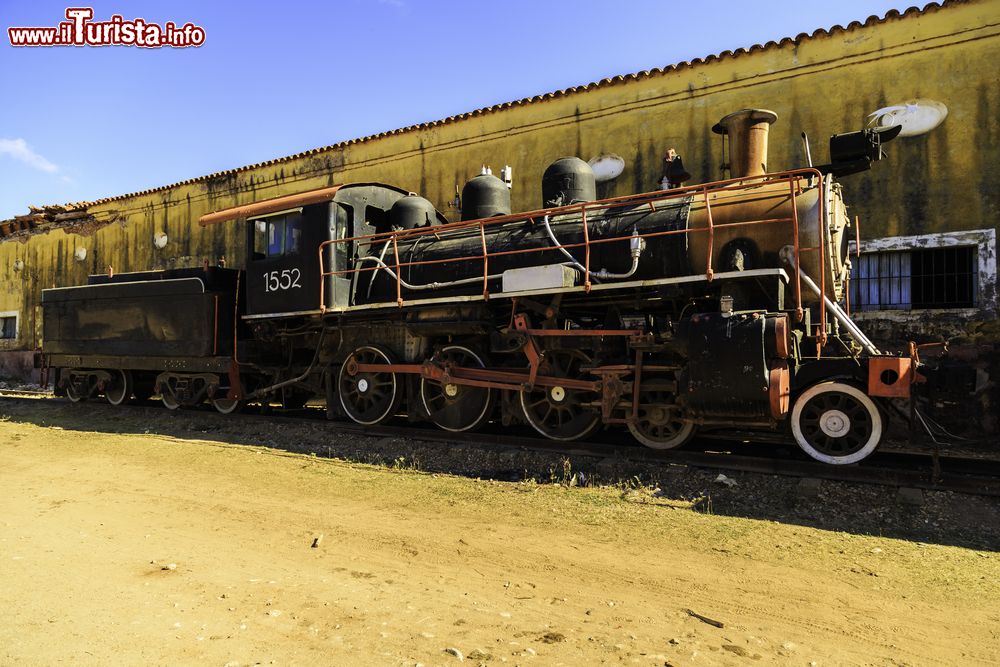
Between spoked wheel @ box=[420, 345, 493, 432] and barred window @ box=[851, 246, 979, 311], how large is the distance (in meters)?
6.01

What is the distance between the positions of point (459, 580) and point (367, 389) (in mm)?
4976

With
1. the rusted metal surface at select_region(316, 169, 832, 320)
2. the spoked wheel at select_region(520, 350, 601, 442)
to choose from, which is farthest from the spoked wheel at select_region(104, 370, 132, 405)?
the spoked wheel at select_region(520, 350, 601, 442)

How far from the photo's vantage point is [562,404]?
678cm

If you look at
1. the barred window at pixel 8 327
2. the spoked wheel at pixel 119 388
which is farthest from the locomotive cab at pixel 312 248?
the barred window at pixel 8 327

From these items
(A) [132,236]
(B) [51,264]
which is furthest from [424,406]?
(B) [51,264]

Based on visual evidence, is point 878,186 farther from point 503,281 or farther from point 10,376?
point 10,376

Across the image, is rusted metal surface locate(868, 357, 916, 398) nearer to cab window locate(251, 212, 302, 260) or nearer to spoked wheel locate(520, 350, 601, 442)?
spoked wheel locate(520, 350, 601, 442)

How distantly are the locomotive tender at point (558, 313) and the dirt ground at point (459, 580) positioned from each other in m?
1.25

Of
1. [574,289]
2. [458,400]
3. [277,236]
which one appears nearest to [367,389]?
[458,400]

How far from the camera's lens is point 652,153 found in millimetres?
10500

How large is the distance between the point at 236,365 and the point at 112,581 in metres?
6.44

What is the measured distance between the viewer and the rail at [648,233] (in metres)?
5.41

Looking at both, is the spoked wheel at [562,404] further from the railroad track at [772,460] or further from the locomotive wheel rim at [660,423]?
the locomotive wheel rim at [660,423]

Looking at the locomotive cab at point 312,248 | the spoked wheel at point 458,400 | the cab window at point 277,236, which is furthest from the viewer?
the cab window at point 277,236
